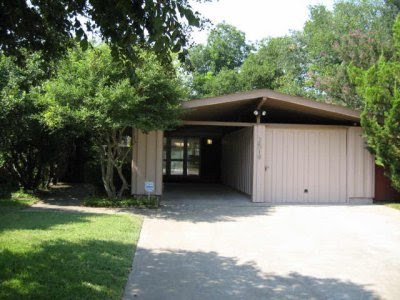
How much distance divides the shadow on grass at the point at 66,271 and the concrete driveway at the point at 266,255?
229 millimetres

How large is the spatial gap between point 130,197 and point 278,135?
4.57 m

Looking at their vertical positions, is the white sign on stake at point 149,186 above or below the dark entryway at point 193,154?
below

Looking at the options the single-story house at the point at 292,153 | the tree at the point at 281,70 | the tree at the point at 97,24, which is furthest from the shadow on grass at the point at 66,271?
the tree at the point at 281,70

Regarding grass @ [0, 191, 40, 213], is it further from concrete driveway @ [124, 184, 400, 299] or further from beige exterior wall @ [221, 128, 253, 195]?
beige exterior wall @ [221, 128, 253, 195]

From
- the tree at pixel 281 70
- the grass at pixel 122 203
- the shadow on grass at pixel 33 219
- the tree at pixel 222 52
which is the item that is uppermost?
the tree at pixel 222 52

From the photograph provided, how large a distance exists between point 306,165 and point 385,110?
8.66 ft

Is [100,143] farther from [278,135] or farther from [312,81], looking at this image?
[312,81]

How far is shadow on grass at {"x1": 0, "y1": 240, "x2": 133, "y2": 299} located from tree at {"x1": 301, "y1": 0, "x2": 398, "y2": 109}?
21760mm

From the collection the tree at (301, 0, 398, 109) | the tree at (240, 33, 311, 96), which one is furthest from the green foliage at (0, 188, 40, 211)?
the tree at (240, 33, 311, 96)

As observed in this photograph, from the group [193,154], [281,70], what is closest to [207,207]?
[193,154]

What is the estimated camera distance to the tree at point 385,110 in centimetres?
1140

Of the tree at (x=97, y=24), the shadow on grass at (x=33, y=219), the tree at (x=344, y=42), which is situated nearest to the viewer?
the tree at (x=97, y=24)

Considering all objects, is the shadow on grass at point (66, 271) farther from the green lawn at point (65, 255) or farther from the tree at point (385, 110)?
the tree at point (385, 110)

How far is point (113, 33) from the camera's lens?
4660 millimetres
